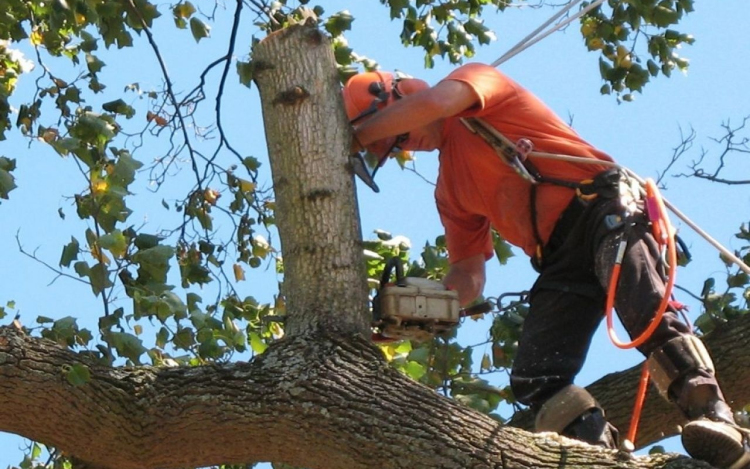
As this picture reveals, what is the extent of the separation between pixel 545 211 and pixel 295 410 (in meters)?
1.17

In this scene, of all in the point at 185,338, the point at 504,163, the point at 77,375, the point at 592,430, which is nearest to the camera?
the point at 77,375

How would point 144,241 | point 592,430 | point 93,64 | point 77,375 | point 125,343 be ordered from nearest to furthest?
point 77,375 → point 592,430 → point 125,343 → point 144,241 → point 93,64

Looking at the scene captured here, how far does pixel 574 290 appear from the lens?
429 cm

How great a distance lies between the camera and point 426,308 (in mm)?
4230

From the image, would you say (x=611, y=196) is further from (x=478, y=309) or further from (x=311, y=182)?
(x=311, y=182)

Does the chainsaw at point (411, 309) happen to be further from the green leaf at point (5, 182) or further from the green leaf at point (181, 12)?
the green leaf at point (181, 12)

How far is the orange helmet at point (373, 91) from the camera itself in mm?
4312

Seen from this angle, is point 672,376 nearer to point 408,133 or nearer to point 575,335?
point 575,335

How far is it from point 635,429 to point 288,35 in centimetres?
158

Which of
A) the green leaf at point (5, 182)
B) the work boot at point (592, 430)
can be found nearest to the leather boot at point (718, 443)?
the work boot at point (592, 430)

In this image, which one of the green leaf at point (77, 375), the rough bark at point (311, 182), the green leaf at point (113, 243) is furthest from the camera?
the green leaf at point (113, 243)

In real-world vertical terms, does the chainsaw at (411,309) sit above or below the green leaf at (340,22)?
below

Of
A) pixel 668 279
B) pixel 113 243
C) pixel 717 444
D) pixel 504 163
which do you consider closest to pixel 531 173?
pixel 504 163

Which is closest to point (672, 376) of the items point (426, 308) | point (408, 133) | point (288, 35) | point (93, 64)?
point (426, 308)
